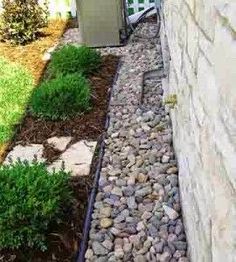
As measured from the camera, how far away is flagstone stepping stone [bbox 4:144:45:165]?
323cm

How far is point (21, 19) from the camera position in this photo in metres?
6.05

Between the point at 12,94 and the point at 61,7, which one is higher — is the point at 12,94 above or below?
below

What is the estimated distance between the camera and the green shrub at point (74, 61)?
14.8 ft

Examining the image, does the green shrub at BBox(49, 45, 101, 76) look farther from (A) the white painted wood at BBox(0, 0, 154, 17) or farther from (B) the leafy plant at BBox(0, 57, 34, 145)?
(A) the white painted wood at BBox(0, 0, 154, 17)

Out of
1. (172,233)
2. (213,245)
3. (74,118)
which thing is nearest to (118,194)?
(172,233)

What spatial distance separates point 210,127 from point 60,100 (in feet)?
8.13

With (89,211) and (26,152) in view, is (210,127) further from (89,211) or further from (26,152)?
(26,152)

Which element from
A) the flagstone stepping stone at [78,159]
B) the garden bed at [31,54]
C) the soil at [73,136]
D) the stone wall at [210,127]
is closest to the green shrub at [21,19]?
the garden bed at [31,54]

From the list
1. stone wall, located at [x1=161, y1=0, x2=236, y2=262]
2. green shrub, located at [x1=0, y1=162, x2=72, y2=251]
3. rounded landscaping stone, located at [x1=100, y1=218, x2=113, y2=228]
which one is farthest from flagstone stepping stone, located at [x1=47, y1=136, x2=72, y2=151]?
stone wall, located at [x1=161, y1=0, x2=236, y2=262]

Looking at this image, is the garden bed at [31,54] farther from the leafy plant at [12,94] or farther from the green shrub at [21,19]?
the green shrub at [21,19]

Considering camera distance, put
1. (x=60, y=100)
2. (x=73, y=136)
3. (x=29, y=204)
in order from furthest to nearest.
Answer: (x=60, y=100) → (x=73, y=136) → (x=29, y=204)

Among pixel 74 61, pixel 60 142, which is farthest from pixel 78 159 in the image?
pixel 74 61

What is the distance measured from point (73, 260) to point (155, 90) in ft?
7.49

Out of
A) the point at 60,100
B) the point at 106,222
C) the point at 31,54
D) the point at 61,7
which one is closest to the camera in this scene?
the point at 106,222
